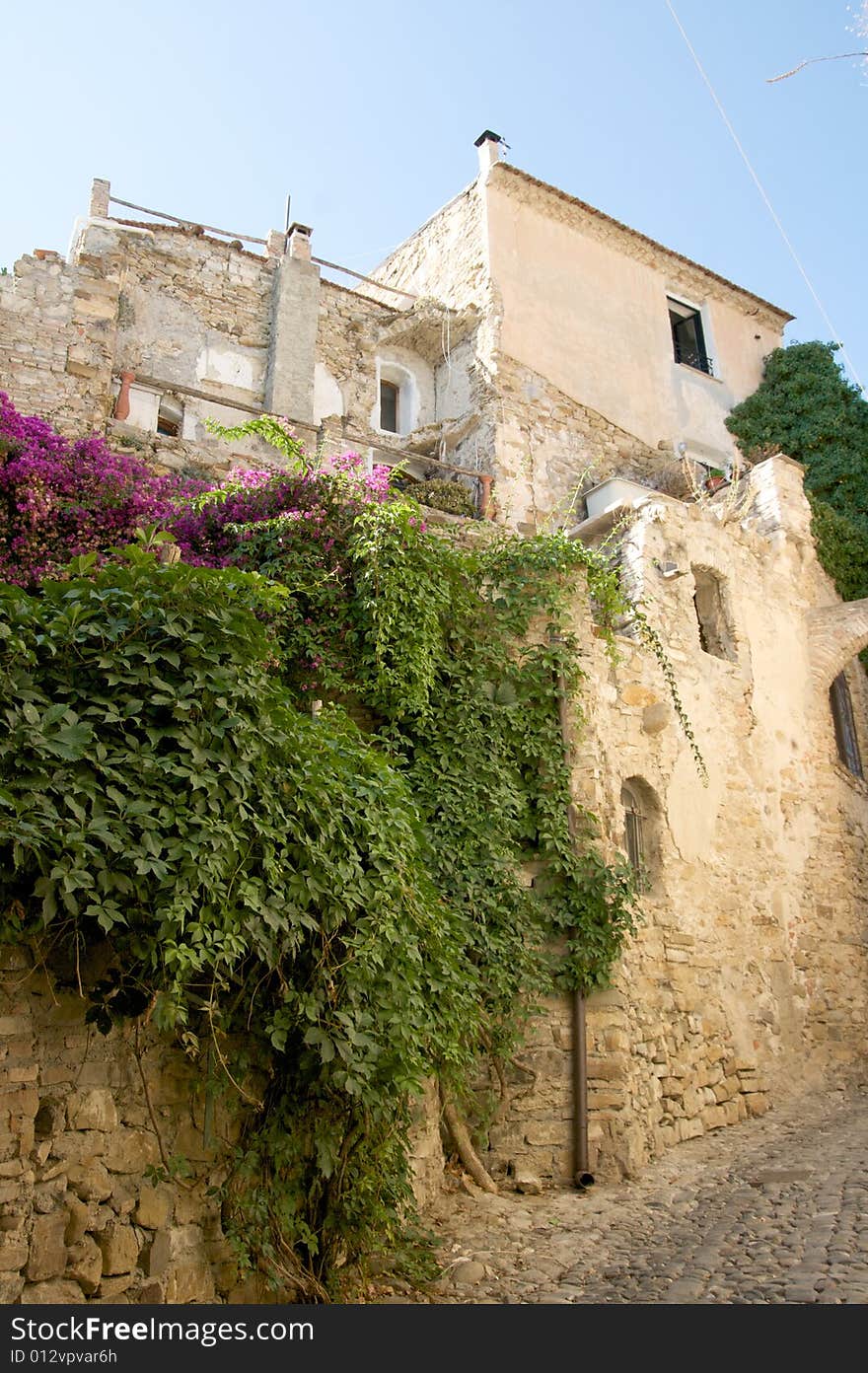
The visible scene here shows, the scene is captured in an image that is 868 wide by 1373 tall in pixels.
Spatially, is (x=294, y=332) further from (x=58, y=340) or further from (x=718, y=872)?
(x=718, y=872)

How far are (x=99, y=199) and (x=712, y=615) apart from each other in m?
9.97

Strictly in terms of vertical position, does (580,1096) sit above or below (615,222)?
below

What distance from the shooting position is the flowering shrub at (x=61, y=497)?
7.62 metres

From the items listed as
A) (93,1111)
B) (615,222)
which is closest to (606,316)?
(615,222)

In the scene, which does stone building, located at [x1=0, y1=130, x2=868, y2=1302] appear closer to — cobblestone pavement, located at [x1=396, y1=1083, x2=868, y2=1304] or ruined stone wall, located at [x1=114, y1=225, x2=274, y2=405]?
ruined stone wall, located at [x1=114, y1=225, x2=274, y2=405]

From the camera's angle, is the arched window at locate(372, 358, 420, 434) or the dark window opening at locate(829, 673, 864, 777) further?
the arched window at locate(372, 358, 420, 434)

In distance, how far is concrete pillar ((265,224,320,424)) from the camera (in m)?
13.8

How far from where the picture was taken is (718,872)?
9.26 meters

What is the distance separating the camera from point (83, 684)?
4.18 metres

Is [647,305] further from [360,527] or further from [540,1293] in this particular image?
[540,1293]

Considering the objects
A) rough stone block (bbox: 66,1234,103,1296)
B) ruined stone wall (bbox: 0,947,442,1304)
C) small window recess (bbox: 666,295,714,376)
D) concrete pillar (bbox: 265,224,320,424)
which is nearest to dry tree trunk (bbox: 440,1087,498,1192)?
ruined stone wall (bbox: 0,947,442,1304)

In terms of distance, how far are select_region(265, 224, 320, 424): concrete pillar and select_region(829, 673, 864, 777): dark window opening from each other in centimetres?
781

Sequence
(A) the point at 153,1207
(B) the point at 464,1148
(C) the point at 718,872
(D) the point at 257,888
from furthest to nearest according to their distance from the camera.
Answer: (C) the point at 718,872 < (B) the point at 464,1148 < (D) the point at 257,888 < (A) the point at 153,1207

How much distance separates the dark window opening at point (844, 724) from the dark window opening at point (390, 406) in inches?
291
